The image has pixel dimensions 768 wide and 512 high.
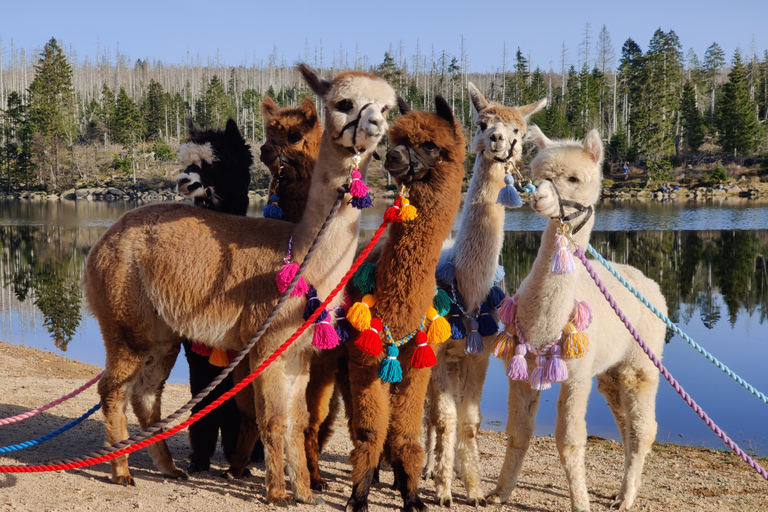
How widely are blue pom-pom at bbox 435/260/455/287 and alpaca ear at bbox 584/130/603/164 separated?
112 centimetres

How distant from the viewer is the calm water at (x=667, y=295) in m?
8.19

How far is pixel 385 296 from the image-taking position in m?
3.81

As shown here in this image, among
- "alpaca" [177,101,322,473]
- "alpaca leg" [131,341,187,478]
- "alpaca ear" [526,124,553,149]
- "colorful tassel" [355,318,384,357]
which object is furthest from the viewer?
"alpaca" [177,101,322,473]

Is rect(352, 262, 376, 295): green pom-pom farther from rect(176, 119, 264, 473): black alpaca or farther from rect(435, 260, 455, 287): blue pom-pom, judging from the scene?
rect(176, 119, 264, 473): black alpaca

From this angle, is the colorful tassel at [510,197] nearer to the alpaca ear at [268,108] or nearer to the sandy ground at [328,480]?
the sandy ground at [328,480]

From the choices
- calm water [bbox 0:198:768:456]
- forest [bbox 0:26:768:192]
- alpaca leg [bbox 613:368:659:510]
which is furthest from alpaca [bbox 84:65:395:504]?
forest [bbox 0:26:768:192]

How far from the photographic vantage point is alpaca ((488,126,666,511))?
3730mm

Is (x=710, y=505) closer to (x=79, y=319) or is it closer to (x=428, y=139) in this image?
(x=428, y=139)

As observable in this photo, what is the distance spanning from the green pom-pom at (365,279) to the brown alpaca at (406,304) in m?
0.05

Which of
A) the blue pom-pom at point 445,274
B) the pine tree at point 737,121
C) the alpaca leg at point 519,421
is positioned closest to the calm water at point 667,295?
the alpaca leg at point 519,421

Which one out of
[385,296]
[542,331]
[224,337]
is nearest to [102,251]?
[224,337]

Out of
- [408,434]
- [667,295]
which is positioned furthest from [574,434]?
[667,295]

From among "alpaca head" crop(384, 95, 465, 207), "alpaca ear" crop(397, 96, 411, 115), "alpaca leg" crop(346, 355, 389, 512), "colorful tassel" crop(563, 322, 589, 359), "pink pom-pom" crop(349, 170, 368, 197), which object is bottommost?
"alpaca leg" crop(346, 355, 389, 512)

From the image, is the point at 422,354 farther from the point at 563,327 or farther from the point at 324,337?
the point at 563,327
